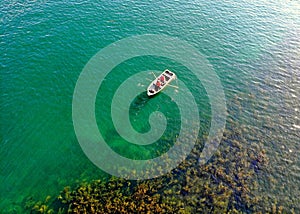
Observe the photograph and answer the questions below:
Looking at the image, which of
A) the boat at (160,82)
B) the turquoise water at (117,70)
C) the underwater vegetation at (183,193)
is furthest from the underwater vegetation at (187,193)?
the boat at (160,82)

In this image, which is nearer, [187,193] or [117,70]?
[187,193]

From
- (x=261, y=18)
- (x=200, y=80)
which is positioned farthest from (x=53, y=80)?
(x=261, y=18)

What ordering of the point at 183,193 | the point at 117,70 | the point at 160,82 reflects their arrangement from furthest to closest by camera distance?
1. the point at 117,70
2. the point at 160,82
3. the point at 183,193

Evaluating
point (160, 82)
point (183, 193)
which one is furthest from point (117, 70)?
point (183, 193)

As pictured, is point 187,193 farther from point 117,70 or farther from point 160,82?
point 117,70

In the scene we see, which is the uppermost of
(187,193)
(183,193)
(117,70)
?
(117,70)

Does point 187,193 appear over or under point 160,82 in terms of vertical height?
under
